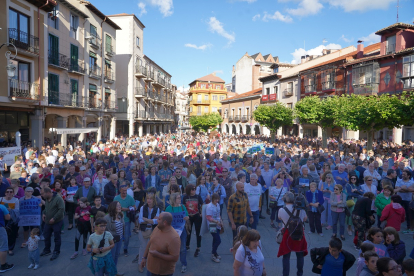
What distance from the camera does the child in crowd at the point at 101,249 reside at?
14.3ft

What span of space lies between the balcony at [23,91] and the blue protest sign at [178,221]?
14157 millimetres

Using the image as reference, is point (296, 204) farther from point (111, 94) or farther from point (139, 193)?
point (111, 94)

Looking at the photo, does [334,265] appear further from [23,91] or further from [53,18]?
[53,18]

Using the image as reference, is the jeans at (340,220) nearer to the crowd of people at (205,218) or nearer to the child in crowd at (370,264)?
the crowd of people at (205,218)

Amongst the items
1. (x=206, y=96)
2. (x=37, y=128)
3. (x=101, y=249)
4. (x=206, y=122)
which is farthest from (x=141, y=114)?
(x=101, y=249)

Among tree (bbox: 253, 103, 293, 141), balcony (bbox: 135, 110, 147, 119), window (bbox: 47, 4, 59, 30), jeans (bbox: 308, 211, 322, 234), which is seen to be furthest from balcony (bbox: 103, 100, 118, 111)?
jeans (bbox: 308, 211, 322, 234)

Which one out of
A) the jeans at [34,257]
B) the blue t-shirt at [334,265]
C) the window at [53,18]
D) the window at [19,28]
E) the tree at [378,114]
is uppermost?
the window at [53,18]

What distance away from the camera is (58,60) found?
1917cm

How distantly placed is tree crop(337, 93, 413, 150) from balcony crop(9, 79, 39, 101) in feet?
63.1

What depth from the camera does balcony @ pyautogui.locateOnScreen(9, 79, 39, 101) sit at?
15.1 m

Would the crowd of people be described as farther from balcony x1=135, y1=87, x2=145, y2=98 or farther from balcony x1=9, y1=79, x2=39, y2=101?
balcony x1=135, y1=87, x2=145, y2=98

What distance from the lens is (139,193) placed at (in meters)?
7.27

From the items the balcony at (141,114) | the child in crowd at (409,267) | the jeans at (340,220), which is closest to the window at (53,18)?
the balcony at (141,114)

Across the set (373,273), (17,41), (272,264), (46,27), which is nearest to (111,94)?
(46,27)
